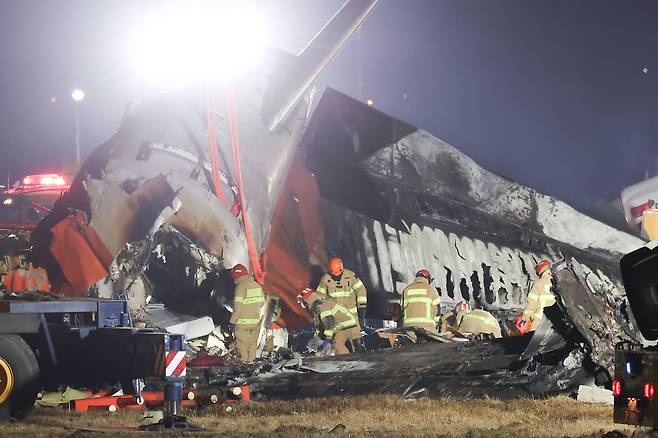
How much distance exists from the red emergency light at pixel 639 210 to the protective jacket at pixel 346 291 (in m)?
5.05

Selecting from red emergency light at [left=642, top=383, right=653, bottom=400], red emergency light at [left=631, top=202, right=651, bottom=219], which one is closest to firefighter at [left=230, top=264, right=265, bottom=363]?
red emergency light at [left=631, top=202, right=651, bottom=219]

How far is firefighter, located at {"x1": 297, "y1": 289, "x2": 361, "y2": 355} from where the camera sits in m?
14.2

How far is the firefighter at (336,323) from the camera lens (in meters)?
14.2

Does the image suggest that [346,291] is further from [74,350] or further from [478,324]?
[74,350]

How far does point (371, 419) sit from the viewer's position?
28.2 ft

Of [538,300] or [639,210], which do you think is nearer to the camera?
[639,210]

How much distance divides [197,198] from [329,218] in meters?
3.90

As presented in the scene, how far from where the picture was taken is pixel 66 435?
7652 mm

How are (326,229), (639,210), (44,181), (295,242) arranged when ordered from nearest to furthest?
(639,210), (295,242), (326,229), (44,181)

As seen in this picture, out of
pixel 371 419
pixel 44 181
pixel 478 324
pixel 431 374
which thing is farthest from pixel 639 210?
pixel 44 181

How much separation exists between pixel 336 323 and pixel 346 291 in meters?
0.56

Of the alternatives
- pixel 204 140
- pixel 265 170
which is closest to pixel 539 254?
pixel 265 170

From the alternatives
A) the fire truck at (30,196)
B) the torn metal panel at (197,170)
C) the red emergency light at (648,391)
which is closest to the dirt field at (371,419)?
the red emergency light at (648,391)

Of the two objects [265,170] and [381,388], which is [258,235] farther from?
[381,388]
